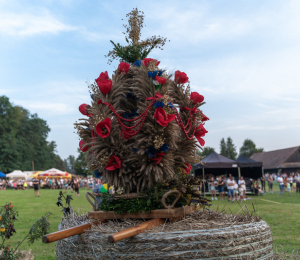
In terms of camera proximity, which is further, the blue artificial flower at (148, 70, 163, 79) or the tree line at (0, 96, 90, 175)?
the tree line at (0, 96, 90, 175)

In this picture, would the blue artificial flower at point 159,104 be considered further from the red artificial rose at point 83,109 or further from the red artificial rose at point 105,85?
the red artificial rose at point 83,109

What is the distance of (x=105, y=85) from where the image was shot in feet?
9.75

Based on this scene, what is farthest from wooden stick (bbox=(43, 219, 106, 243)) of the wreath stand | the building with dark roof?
the building with dark roof

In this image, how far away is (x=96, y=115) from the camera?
2891 millimetres

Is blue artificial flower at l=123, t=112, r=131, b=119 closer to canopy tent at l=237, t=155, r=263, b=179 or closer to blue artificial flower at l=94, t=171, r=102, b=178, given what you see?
blue artificial flower at l=94, t=171, r=102, b=178

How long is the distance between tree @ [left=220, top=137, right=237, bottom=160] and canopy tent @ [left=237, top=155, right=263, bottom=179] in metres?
43.7

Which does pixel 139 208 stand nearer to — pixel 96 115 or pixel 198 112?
pixel 96 115

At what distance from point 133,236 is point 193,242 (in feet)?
1.58

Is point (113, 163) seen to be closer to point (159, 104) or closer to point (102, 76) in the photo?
point (159, 104)

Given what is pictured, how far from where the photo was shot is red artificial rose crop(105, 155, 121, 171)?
290 centimetres

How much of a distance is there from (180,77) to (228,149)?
235 feet

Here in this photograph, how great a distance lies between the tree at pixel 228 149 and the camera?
232ft

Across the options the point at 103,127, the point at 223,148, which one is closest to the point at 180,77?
the point at 103,127

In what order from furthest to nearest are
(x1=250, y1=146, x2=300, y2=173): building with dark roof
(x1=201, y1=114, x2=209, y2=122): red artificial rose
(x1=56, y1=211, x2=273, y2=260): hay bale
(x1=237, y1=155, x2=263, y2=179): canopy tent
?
(x1=250, y1=146, x2=300, y2=173): building with dark roof, (x1=237, y1=155, x2=263, y2=179): canopy tent, (x1=201, y1=114, x2=209, y2=122): red artificial rose, (x1=56, y1=211, x2=273, y2=260): hay bale
